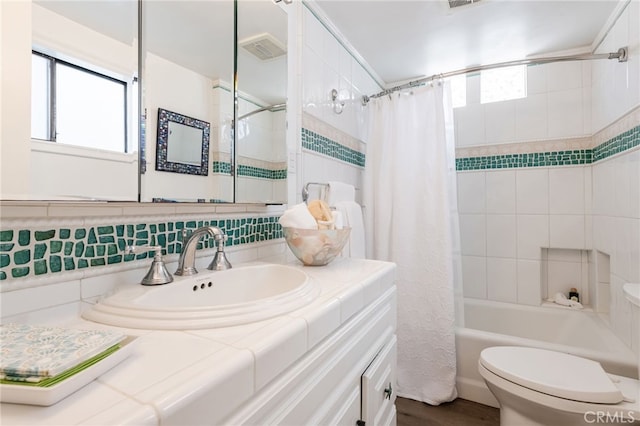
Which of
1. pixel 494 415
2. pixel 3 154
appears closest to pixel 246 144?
pixel 3 154

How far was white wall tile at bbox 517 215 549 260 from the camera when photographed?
2191 mm

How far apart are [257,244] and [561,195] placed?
213 cm

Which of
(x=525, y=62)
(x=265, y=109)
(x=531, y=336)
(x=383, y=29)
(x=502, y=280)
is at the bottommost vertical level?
(x=531, y=336)

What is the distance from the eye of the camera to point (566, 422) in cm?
113

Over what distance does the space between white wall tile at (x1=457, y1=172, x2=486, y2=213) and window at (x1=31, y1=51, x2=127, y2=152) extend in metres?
2.32

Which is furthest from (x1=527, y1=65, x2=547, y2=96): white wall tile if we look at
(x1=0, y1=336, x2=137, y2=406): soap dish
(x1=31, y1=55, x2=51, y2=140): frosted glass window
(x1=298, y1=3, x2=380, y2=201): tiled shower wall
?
(x1=0, y1=336, x2=137, y2=406): soap dish

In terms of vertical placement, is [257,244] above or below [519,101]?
below

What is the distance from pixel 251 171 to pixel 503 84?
2.15 metres

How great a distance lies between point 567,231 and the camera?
2127 mm

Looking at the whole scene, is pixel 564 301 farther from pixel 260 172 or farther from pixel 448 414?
pixel 260 172

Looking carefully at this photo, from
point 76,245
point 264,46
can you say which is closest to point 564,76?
point 264,46

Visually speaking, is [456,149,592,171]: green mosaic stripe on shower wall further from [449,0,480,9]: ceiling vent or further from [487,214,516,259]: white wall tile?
[449,0,480,9]: ceiling vent

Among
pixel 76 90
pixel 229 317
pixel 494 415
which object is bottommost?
pixel 494 415

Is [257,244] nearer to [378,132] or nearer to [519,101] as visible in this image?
[378,132]
